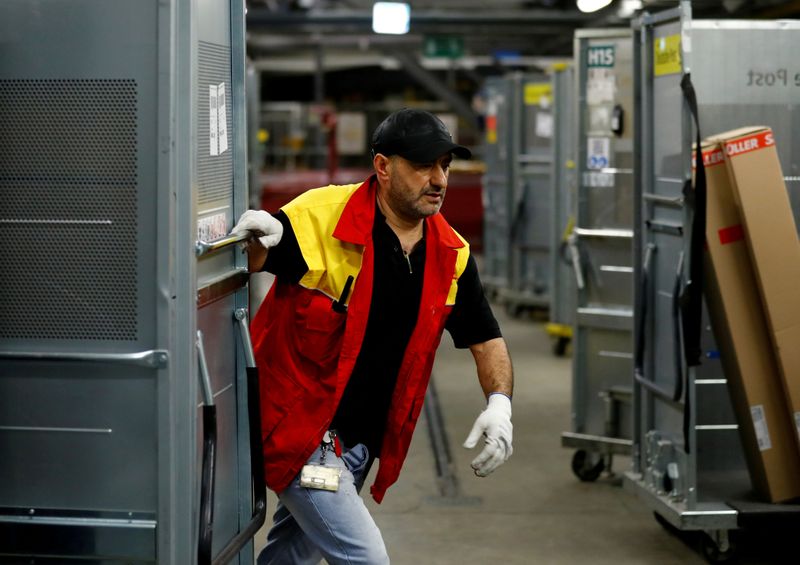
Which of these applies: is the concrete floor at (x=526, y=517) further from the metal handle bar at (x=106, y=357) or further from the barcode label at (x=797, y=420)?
the metal handle bar at (x=106, y=357)

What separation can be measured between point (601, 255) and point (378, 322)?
12.2 feet

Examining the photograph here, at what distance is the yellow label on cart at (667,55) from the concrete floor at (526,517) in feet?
7.01

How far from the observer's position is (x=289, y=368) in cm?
364

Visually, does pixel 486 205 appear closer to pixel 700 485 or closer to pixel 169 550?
pixel 700 485

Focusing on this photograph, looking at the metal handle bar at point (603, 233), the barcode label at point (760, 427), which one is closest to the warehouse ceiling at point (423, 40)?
the metal handle bar at point (603, 233)

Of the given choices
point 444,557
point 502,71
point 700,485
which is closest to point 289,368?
point 444,557

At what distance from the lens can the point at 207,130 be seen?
130 inches

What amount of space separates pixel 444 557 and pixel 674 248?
1.70 meters

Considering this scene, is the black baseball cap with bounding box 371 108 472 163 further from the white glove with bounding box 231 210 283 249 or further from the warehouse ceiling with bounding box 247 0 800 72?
the warehouse ceiling with bounding box 247 0 800 72

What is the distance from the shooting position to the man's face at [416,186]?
3.65 metres

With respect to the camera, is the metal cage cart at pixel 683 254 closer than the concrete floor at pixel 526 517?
Yes

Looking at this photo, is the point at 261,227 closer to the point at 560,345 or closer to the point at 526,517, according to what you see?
the point at 526,517

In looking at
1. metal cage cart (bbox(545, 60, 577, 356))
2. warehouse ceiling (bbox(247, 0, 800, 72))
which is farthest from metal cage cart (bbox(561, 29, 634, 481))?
warehouse ceiling (bbox(247, 0, 800, 72))

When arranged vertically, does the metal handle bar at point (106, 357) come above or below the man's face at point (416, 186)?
below
